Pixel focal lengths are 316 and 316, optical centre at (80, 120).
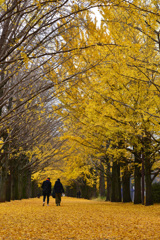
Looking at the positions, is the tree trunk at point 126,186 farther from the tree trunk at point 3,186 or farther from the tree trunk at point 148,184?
the tree trunk at point 3,186

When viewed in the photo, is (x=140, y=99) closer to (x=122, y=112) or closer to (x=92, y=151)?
(x=122, y=112)

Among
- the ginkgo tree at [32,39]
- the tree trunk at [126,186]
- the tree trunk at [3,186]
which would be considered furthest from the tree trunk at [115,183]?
the ginkgo tree at [32,39]

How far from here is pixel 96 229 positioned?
787 centimetres

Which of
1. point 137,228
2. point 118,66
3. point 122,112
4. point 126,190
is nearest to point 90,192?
point 126,190

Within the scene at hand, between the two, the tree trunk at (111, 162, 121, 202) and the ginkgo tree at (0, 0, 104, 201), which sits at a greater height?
the ginkgo tree at (0, 0, 104, 201)

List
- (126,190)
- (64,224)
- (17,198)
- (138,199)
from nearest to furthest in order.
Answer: (64,224)
(138,199)
(126,190)
(17,198)

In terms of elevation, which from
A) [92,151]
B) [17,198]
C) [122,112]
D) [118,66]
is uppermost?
[118,66]

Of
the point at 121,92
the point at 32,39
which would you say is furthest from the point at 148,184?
the point at 32,39

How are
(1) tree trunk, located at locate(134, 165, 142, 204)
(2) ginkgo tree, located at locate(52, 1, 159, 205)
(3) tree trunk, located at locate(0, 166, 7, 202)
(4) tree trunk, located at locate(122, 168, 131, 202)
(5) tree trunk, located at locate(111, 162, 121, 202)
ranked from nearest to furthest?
(2) ginkgo tree, located at locate(52, 1, 159, 205) < (1) tree trunk, located at locate(134, 165, 142, 204) < (3) tree trunk, located at locate(0, 166, 7, 202) < (4) tree trunk, located at locate(122, 168, 131, 202) < (5) tree trunk, located at locate(111, 162, 121, 202)

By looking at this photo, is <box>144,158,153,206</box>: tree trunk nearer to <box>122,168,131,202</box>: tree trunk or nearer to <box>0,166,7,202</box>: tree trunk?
<box>122,168,131,202</box>: tree trunk

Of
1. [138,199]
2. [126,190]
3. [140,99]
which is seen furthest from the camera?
[126,190]

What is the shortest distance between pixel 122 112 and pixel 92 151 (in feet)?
17.5

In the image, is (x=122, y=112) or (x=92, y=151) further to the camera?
(x=92, y=151)

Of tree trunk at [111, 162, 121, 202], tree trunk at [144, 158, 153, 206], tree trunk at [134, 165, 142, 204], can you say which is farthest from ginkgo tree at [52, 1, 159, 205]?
tree trunk at [111, 162, 121, 202]
